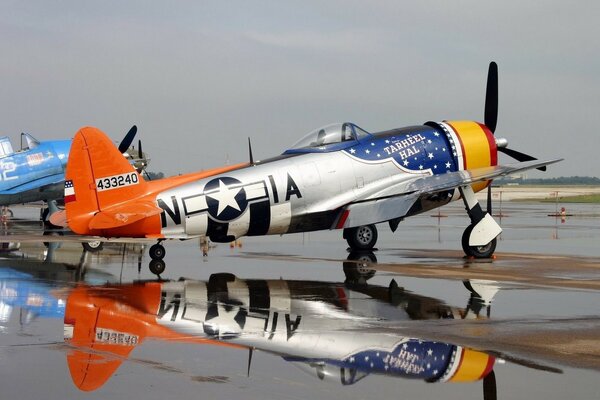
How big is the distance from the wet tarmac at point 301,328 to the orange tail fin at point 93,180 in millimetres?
1096

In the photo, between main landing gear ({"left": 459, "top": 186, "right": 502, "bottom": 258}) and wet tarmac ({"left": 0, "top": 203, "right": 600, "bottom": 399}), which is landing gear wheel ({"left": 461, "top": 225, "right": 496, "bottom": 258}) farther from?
wet tarmac ({"left": 0, "top": 203, "right": 600, "bottom": 399})

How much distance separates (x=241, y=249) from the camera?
22969 millimetres

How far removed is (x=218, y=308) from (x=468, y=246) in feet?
30.4

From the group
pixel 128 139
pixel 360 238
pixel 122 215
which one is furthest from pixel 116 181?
pixel 128 139

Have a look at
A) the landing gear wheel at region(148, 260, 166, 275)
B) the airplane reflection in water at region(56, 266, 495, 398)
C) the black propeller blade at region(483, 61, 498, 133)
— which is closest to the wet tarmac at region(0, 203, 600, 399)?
the airplane reflection in water at region(56, 266, 495, 398)

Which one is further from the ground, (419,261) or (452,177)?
(452,177)

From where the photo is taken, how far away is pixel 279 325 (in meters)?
10.3

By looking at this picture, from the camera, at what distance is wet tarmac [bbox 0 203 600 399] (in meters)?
7.30

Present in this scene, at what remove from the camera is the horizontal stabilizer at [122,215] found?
16.7m

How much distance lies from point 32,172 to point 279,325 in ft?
75.4

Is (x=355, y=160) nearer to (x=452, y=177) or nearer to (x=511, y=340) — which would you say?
(x=452, y=177)

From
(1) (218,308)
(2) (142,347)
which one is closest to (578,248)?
(1) (218,308)

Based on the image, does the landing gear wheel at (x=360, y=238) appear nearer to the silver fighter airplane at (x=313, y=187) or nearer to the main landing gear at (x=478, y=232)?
the silver fighter airplane at (x=313, y=187)

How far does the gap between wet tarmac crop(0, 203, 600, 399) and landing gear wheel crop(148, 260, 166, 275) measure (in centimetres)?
16
